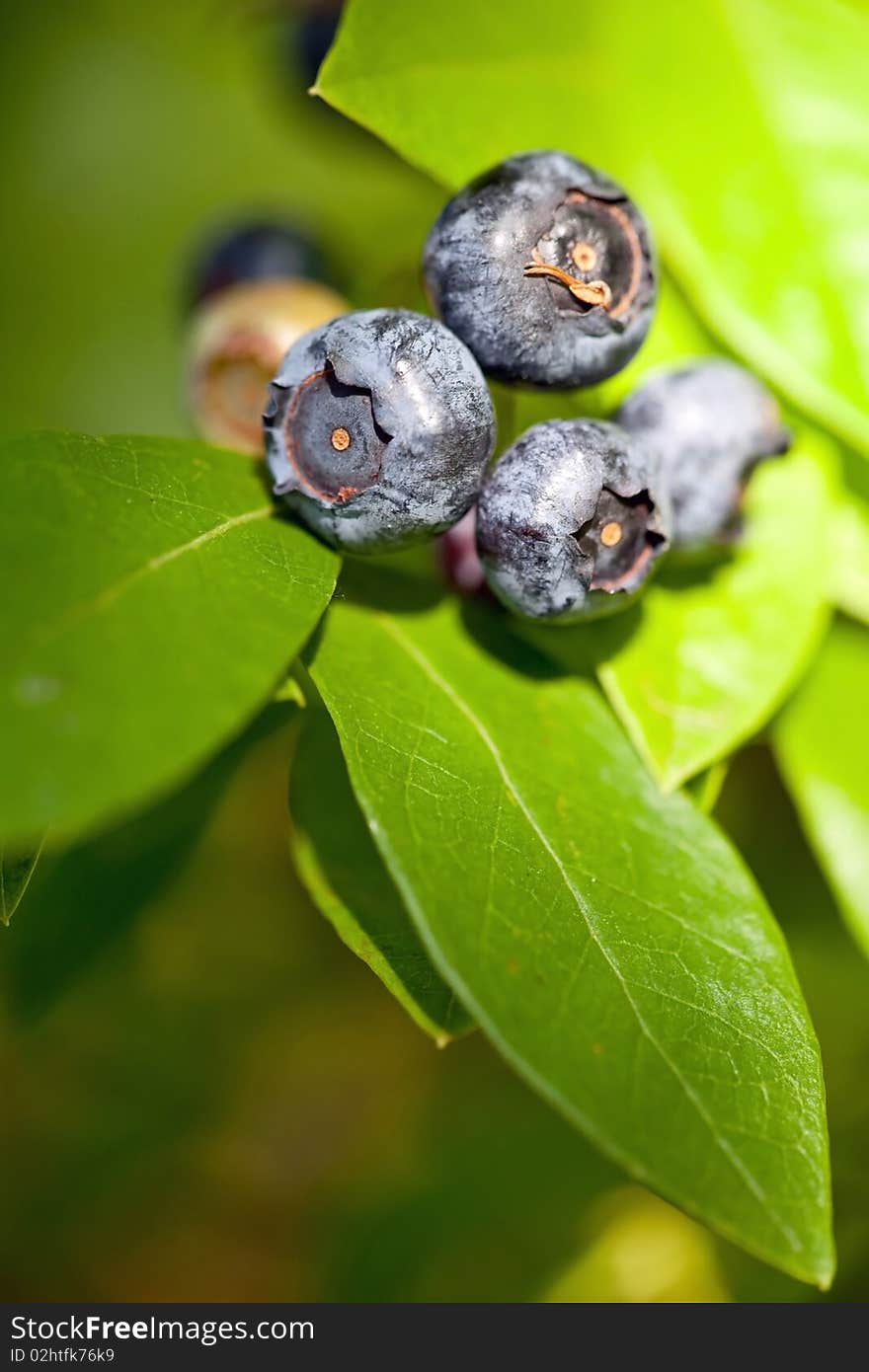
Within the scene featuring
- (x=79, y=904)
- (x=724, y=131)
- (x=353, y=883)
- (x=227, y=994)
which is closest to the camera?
(x=353, y=883)

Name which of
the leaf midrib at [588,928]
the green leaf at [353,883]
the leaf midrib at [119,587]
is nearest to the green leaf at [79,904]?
the green leaf at [353,883]

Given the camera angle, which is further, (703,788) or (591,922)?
(703,788)

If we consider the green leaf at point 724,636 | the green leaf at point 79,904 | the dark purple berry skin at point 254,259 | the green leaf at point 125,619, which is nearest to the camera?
the green leaf at point 125,619

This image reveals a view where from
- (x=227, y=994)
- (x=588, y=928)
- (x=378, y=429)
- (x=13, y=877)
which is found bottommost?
(x=227, y=994)

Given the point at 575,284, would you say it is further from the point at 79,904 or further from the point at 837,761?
the point at 79,904

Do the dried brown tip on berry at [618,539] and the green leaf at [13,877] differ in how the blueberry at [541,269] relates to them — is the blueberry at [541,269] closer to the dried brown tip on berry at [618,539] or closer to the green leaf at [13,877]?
the dried brown tip on berry at [618,539]

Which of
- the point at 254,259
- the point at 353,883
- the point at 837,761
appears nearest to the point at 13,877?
the point at 353,883
